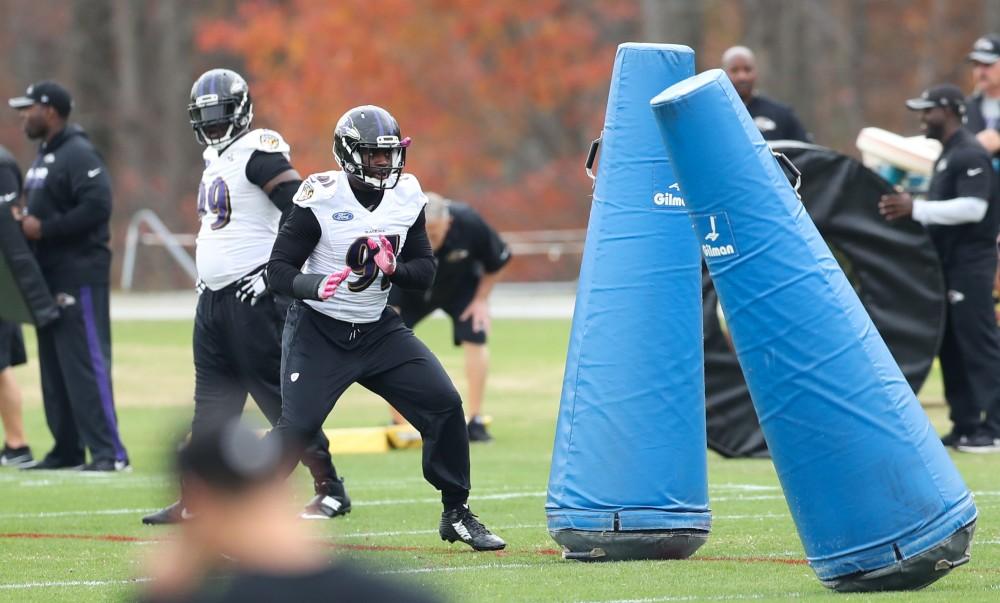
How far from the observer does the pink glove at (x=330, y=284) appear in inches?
288

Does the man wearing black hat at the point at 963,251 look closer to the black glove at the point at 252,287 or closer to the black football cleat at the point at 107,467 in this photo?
the black glove at the point at 252,287

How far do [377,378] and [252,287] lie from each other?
4.19 ft

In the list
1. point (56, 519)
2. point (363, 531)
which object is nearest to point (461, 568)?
point (363, 531)

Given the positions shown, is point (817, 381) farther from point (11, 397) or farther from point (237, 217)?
point (11, 397)

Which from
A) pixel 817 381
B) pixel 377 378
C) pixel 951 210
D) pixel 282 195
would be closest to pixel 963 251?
pixel 951 210

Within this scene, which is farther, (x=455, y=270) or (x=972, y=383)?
(x=455, y=270)

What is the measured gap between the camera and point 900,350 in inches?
480

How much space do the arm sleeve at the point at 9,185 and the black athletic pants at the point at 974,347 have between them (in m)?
6.21

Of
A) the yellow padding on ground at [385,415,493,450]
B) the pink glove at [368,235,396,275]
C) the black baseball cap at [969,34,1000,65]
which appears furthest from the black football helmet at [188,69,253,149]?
the black baseball cap at [969,34,1000,65]

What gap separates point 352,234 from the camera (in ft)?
25.1

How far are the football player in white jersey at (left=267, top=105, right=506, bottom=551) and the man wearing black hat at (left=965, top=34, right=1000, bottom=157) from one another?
617cm

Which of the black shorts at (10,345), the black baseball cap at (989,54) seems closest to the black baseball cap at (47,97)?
the black shorts at (10,345)

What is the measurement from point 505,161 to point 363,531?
3184 cm

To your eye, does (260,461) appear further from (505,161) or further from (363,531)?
(505,161)
